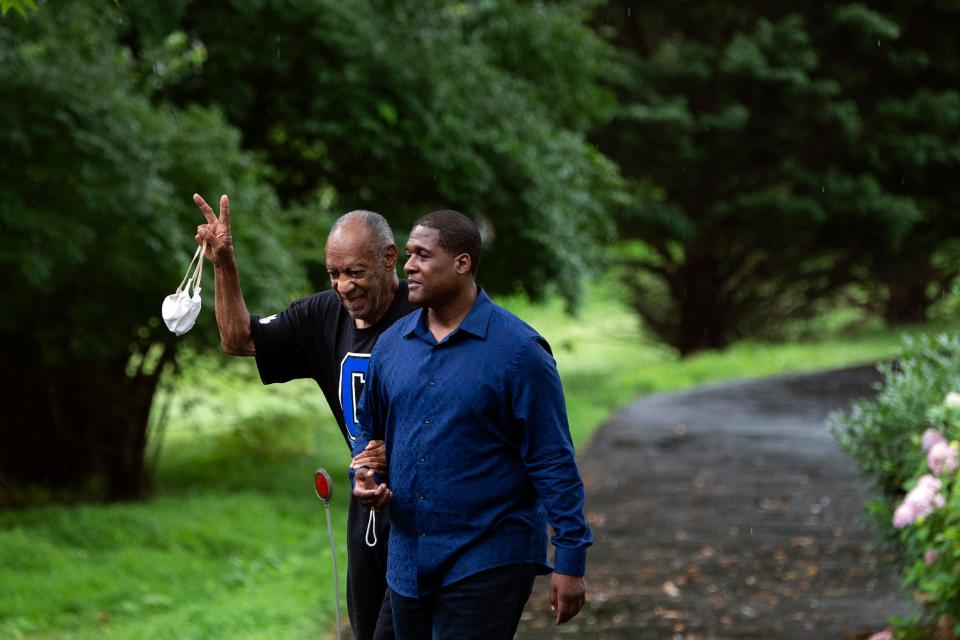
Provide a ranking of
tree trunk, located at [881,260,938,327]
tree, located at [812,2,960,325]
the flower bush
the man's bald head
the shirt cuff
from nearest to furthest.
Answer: the shirt cuff < the man's bald head < the flower bush < tree, located at [812,2,960,325] < tree trunk, located at [881,260,938,327]

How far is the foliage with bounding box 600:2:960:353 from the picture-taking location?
22.8m

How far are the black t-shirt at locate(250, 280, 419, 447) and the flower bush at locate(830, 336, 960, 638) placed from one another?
2480 millimetres

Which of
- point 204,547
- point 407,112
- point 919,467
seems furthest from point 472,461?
point 407,112

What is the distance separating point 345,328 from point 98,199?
514 centimetres

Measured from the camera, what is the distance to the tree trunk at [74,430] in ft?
40.2

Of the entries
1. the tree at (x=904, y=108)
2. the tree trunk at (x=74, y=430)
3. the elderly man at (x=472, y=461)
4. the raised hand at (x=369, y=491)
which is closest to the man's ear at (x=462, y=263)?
the elderly man at (x=472, y=461)

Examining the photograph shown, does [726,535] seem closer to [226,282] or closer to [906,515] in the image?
[906,515]

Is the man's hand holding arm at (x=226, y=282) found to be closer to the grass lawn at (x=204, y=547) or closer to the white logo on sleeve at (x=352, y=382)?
the white logo on sleeve at (x=352, y=382)

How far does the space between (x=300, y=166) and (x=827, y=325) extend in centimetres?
1997

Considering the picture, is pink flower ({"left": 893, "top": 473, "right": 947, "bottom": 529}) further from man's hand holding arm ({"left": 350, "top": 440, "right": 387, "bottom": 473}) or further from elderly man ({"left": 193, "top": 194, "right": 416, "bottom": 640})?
man's hand holding arm ({"left": 350, "top": 440, "right": 387, "bottom": 473})

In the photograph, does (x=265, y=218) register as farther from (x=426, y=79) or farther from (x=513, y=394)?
(x=513, y=394)

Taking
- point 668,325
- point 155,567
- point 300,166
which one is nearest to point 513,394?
point 155,567

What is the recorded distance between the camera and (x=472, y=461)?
12.7 ft

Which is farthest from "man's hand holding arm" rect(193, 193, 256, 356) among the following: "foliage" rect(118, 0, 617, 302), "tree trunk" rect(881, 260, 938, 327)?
"tree trunk" rect(881, 260, 938, 327)
